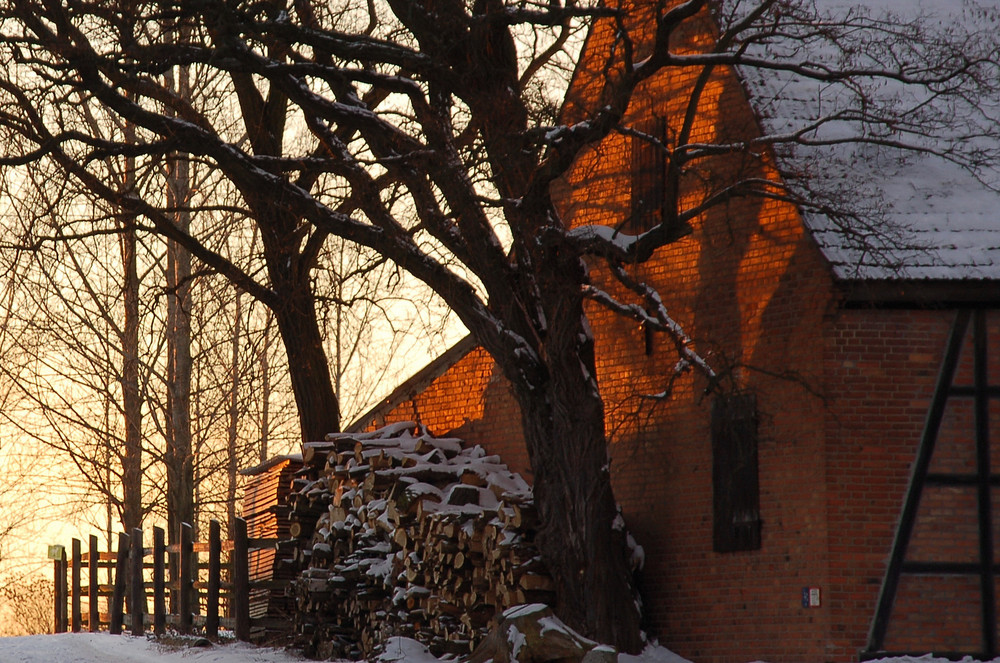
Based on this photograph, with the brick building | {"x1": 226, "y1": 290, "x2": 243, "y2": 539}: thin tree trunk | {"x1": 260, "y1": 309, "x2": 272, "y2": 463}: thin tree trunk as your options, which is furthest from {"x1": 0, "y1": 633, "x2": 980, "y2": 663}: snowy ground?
{"x1": 260, "y1": 309, "x2": 272, "y2": 463}: thin tree trunk

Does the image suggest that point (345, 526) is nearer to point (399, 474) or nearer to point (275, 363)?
point (399, 474)

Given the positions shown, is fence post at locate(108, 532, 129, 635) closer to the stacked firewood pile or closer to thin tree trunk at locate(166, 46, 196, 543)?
thin tree trunk at locate(166, 46, 196, 543)

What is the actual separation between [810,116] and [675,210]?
3.19 m

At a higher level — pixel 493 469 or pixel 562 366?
pixel 562 366

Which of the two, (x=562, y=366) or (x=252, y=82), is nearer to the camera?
(x=562, y=366)

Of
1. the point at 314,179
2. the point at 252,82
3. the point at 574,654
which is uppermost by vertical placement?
the point at 252,82

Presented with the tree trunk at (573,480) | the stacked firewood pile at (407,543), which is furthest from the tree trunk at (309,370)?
the tree trunk at (573,480)

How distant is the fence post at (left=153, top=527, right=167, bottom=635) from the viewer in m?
21.4

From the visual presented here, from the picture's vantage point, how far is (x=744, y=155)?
1395 centimetres

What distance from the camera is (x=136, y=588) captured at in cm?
2273

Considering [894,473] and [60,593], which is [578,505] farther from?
[60,593]

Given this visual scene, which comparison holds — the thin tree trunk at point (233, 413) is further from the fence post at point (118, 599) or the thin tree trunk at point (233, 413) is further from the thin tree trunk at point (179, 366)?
the fence post at point (118, 599)

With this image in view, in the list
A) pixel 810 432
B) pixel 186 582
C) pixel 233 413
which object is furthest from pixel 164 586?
pixel 810 432

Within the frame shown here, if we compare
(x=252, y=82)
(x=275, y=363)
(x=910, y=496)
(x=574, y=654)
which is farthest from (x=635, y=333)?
(x=275, y=363)
